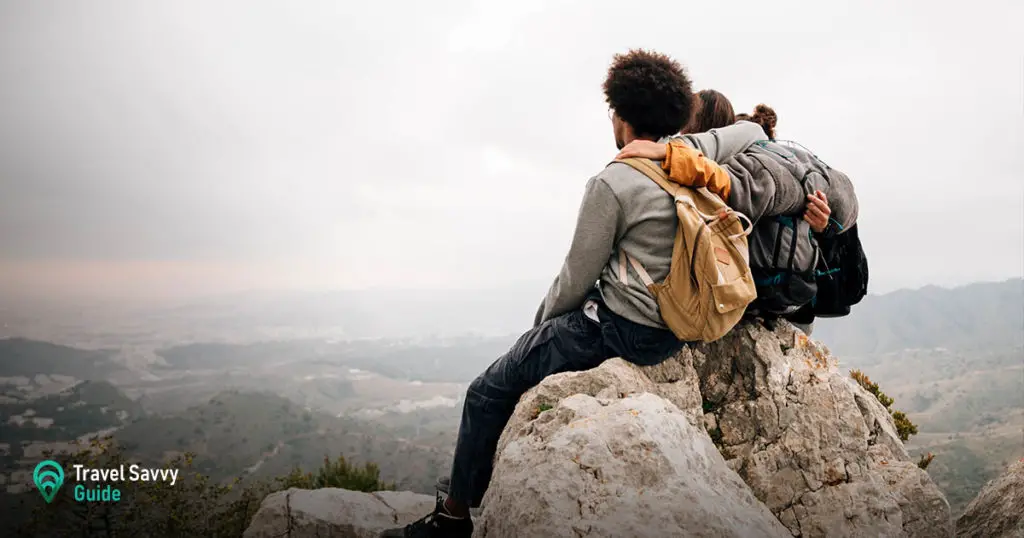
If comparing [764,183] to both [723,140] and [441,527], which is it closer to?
[723,140]

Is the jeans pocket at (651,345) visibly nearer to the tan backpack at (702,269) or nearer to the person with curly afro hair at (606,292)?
the person with curly afro hair at (606,292)

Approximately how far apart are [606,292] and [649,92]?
1.69 metres

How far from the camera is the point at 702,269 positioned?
3559mm

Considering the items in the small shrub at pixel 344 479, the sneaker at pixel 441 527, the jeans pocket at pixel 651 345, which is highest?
the jeans pocket at pixel 651 345

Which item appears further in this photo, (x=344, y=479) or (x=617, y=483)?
(x=344, y=479)

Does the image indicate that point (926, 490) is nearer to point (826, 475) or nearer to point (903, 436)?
point (826, 475)

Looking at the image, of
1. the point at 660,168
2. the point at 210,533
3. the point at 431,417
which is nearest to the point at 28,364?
the point at 431,417

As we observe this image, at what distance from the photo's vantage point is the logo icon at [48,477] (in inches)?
549

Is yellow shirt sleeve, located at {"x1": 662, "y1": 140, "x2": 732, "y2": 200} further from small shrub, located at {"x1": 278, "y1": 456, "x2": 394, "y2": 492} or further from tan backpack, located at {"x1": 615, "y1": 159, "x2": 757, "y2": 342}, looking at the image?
small shrub, located at {"x1": 278, "y1": 456, "x2": 394, "y2": 492}

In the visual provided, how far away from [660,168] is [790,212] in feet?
5.01

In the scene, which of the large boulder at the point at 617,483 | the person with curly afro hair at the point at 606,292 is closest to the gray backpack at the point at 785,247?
the person with curly afro hair at the point at 606,292

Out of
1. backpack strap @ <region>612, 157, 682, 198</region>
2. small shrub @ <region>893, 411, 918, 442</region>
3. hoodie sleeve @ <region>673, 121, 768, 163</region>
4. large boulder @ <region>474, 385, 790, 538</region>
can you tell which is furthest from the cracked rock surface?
small shrub @ <region>893, 411, 918, 442</region>

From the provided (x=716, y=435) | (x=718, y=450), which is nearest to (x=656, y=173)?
(x=718, y=450)

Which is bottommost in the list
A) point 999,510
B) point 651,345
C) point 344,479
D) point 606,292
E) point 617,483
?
point 344,479
